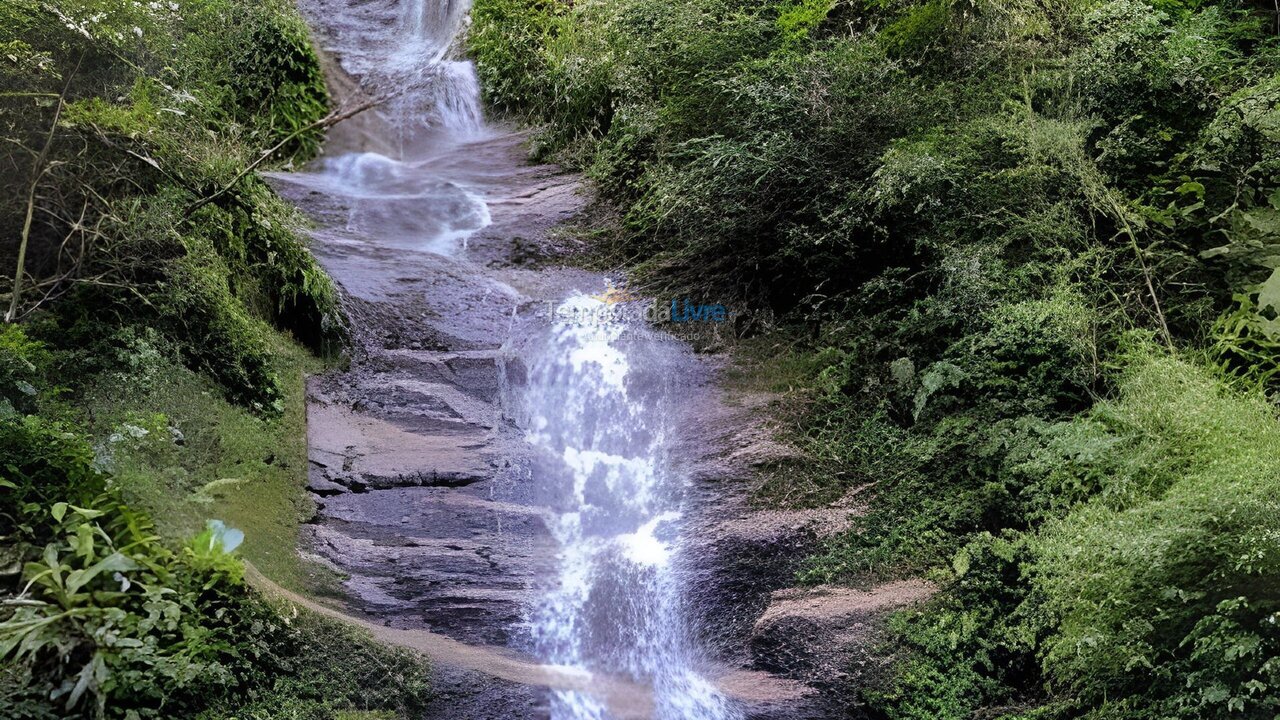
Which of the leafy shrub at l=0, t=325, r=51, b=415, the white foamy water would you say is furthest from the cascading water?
the leafy shrub at l=0, t=325, r=51, b=415

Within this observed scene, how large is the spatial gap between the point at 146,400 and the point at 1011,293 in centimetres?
574

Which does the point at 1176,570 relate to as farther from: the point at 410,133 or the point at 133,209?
the point at 410,133

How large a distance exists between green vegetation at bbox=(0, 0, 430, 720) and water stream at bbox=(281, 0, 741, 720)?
49.6 inches

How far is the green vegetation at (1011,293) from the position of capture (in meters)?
4.61

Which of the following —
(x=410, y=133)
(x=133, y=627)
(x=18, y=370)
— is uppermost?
(x=410, y=133)

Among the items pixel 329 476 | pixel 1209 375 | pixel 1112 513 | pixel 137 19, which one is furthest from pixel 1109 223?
pixel 137 19

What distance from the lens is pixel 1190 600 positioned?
172 inches

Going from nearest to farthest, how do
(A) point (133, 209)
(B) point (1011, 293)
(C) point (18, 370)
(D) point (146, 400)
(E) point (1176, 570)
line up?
(E) point (1176, 570) < (C) point (18, 370) < (D) point (146, 400) < (A) point (133, 209) < (B) point (1011, 293)

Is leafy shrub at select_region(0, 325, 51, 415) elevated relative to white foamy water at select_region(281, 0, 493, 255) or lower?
lower

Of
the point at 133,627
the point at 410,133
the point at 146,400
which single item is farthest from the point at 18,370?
the point at 410,133

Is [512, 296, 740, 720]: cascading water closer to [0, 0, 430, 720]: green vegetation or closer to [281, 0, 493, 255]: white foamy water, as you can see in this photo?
[0, 0, 430, 720]: green vegetation

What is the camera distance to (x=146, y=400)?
5617mm

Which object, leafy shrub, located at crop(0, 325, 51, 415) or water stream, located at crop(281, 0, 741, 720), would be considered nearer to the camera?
leafy shrub, located at crop(0, 325, 51, 415)

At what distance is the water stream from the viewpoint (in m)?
6.08
